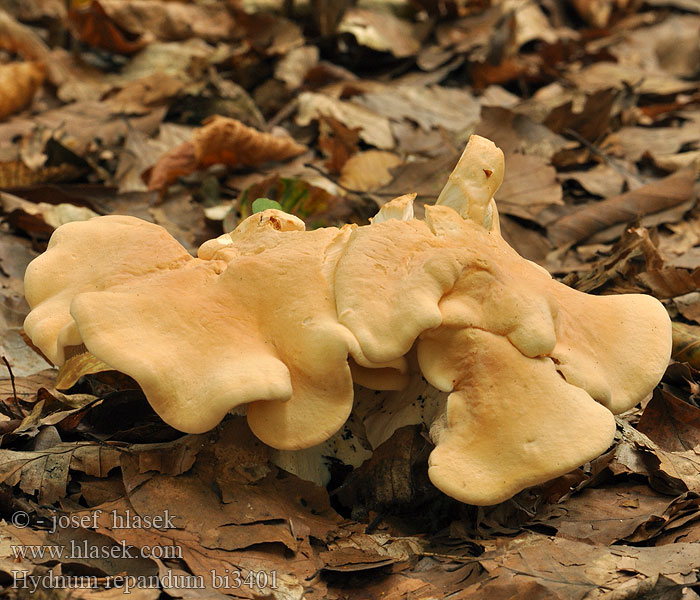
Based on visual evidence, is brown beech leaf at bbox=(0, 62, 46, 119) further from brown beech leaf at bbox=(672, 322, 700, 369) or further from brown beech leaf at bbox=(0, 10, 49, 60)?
brown beech leaf at bbox=(672, 322, 700, 369)

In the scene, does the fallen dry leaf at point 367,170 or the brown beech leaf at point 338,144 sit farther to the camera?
the brown beech leaf at point 338,144

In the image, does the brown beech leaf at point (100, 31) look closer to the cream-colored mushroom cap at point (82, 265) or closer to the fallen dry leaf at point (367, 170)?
the fallen dry leaf at point (367, 170)

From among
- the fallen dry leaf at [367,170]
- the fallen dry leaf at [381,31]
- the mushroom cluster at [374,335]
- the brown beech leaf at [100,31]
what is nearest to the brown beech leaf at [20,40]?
the brown beech leaf at [100,31]

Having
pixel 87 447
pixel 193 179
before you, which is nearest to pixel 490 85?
pixel 193 179

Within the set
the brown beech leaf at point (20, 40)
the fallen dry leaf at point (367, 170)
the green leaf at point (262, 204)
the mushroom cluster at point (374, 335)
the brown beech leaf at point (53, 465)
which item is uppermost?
the mushroom cluster at point (374, 335)

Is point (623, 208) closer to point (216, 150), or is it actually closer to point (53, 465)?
point (216, 150)

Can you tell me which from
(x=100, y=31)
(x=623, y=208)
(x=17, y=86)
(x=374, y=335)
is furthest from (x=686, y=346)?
(x=100, y=31)
